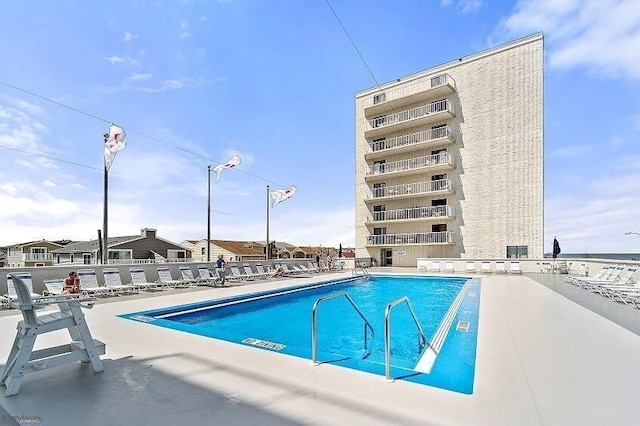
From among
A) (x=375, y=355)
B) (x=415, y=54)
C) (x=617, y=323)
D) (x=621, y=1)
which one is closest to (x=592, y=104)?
(x=621, y=1)

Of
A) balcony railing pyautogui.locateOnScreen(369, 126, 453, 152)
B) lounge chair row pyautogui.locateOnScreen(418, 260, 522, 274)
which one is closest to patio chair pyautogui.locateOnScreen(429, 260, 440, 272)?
lounge chair row pyautogui.locateOnScreen(418, 260, 522, 274)

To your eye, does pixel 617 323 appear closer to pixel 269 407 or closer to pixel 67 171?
pixel 269 407

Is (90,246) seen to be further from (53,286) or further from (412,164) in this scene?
(412,164)

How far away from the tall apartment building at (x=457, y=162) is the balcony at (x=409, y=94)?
0.09 meters

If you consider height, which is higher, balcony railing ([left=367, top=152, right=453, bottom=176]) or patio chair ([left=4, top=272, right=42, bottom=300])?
balcony railing ([left=367, top=152, right=453, bottom=176])

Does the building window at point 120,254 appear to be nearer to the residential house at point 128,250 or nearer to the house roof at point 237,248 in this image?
the residential house at point 128,250

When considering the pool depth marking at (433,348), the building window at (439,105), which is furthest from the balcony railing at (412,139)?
the pool depth marking at (433,348)

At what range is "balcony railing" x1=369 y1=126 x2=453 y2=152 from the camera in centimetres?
2648

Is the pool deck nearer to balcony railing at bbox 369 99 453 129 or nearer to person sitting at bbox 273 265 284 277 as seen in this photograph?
person sitting at bbox 273 265 284 277

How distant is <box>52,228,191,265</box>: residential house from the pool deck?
116 feet

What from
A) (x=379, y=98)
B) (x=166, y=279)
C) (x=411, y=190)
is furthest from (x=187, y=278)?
(x=379, y=98)

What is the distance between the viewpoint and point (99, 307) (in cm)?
855

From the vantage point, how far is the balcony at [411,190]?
1027 inches

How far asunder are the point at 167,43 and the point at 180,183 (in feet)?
41.5
